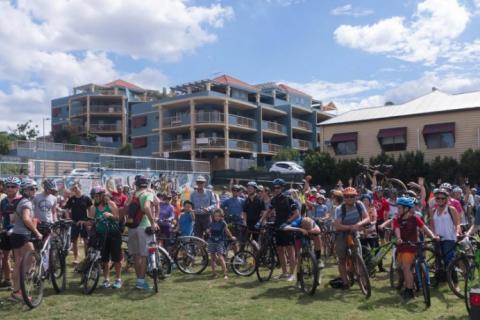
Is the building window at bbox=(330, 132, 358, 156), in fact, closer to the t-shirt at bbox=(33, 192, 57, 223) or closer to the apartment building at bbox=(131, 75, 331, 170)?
the apartment building at bbox=(131, 75, 331, 170)

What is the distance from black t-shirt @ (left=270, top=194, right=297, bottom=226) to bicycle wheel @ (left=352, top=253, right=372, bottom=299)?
1.57m

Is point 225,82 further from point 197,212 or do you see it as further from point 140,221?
point 140,221

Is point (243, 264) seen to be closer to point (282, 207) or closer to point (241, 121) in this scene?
point (282, 207)

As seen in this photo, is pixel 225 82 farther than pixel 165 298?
Yes

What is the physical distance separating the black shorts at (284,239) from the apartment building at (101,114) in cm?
5341

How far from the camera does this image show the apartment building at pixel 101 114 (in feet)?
205

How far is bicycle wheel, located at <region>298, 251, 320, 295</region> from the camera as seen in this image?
8.45 m

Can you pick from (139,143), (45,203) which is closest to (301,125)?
(139,143)

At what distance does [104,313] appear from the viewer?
24.1 ft

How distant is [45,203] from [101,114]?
54765 mm

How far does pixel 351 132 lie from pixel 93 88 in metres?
41.2

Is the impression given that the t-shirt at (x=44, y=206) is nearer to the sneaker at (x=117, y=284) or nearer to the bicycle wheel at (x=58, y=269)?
the bicycle wheel at (x=58, y=269)

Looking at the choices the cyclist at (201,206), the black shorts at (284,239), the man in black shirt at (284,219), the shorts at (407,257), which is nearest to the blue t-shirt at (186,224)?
the cyclist at (201,206)

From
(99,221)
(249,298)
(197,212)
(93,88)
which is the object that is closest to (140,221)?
(99,221)
